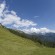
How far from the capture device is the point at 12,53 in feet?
152

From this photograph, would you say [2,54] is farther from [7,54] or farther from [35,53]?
[35,53]

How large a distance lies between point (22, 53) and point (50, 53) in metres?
7.62

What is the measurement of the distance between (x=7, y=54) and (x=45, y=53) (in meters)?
10.2

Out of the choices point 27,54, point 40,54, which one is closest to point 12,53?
point 27,54

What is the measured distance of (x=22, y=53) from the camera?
153ft

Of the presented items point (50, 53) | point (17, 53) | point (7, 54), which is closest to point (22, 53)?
point (17, 53)

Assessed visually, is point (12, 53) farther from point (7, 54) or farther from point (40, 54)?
point (40, 54)

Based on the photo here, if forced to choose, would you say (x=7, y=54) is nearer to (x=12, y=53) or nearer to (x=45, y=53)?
(x=12, y=53)

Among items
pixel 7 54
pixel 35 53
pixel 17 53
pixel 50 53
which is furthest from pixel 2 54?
pixel 50 53

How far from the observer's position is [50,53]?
1785 inches

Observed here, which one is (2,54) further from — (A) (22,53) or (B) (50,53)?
(B) (50,53)

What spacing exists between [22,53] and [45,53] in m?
6.28

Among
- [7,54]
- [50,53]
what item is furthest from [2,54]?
[50,53]

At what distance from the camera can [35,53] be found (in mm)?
46000
